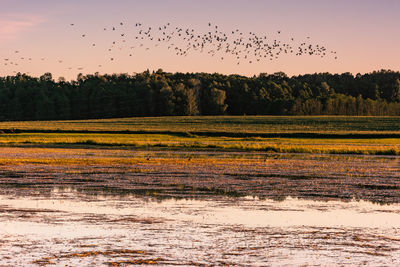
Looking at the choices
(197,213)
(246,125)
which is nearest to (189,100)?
(246,125)

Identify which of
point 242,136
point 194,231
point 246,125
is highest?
point 246,125

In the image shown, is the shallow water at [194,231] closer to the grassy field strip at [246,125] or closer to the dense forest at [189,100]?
the grassy field strip at [246,125]

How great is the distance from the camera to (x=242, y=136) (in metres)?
90.8

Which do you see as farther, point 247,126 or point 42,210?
point 247,126

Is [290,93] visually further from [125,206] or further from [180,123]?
[125,206]

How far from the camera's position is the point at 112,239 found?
53.9ft

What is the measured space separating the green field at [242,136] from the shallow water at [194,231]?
3887cm

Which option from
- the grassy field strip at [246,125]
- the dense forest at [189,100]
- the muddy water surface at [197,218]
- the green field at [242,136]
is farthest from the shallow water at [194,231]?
the dense forest at [189,100]

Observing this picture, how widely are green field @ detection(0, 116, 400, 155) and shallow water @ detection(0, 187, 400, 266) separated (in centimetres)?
3887

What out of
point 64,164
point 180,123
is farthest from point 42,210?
point 180,123

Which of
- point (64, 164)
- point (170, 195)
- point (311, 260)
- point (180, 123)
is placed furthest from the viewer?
point (180, 123)

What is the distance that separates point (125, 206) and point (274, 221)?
17.1 ft

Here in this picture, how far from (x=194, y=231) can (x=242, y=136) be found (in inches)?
2886

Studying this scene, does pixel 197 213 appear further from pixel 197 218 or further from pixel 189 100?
pixel 189 100
